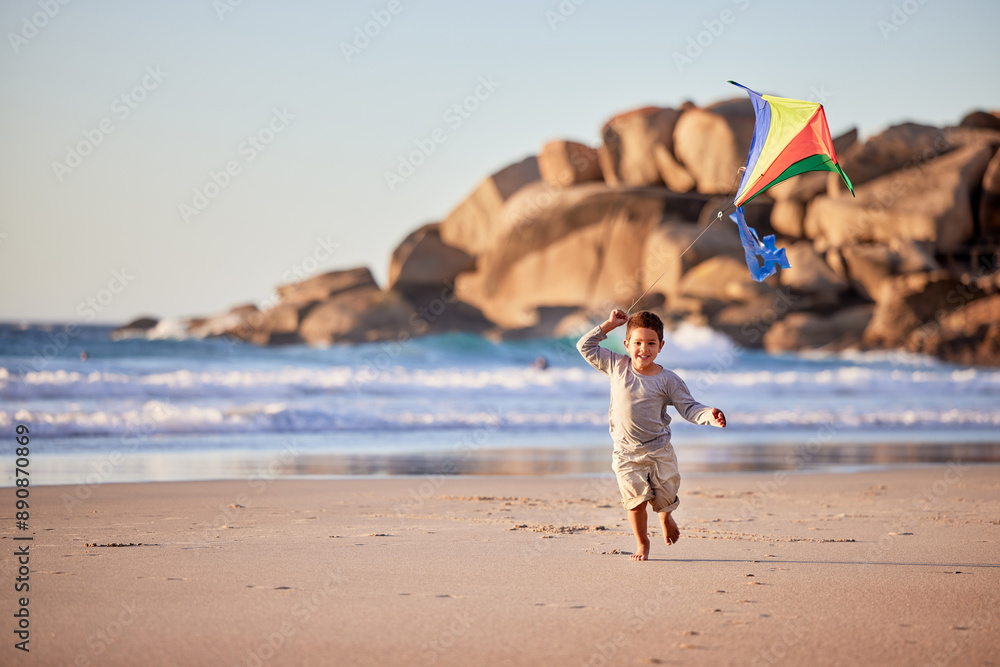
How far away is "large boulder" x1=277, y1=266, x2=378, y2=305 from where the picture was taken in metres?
58.1

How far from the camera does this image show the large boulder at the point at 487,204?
6675cm

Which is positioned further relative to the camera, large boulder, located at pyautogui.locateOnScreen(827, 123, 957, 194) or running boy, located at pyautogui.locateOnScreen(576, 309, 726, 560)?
large boulder, located at pyautogui.locateOnScreen(827, 123, 957, 194)

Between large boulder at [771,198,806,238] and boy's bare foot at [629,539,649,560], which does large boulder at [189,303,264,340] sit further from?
boy's bare foot at [629,539,649,560]

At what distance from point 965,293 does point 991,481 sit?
34202 mm

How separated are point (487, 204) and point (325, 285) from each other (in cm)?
1378

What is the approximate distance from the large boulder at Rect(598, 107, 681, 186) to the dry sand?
5358cm

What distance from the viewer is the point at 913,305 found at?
39.9m

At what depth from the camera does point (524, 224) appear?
61.8m

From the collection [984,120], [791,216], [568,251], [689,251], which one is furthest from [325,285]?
[984,120]

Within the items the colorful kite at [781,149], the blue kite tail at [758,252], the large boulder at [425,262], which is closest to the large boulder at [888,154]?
the large boulder at [425,262]

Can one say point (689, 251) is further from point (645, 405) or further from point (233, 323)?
point (645, 405)

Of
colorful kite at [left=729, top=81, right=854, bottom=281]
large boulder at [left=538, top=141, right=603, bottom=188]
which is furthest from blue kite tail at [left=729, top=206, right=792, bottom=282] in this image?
large boulder at [left=538, top=141, right=603, bottom=188]

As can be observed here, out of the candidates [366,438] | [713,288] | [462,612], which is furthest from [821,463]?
[713,288]

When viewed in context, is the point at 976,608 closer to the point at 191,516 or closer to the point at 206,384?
the point at 191,516
